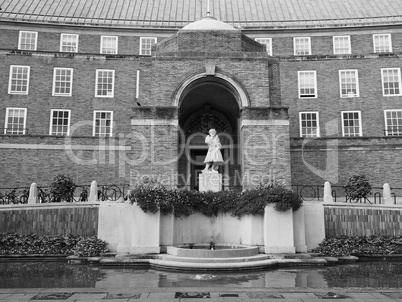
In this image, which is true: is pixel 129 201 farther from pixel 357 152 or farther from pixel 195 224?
pixel 357 152

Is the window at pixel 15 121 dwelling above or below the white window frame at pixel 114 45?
below

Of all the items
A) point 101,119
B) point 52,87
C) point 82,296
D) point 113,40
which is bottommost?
point 82,296

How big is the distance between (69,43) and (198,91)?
1854 cm

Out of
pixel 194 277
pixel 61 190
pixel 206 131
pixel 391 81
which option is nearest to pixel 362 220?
pixel 194 277

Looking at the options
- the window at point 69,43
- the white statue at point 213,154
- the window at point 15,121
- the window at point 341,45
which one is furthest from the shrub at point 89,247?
the window at point 341,45

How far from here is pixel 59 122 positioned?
3391 centimetres

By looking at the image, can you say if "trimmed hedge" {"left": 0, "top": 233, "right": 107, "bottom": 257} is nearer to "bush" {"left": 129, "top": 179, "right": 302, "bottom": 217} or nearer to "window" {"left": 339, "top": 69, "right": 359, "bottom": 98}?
"bush" {"left": 129, "top": 179, "right": 302, "bottom": 217}

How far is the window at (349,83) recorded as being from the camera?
34656 mm

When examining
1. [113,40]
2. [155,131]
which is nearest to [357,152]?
[155,131]

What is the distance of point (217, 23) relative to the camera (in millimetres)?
24750

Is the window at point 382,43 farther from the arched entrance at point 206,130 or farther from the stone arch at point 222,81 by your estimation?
the stone arch at point 222,81

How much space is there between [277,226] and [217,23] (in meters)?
13.9

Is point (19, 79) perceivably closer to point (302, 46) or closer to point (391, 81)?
point (302, 46)

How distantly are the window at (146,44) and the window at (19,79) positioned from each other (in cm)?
1029
